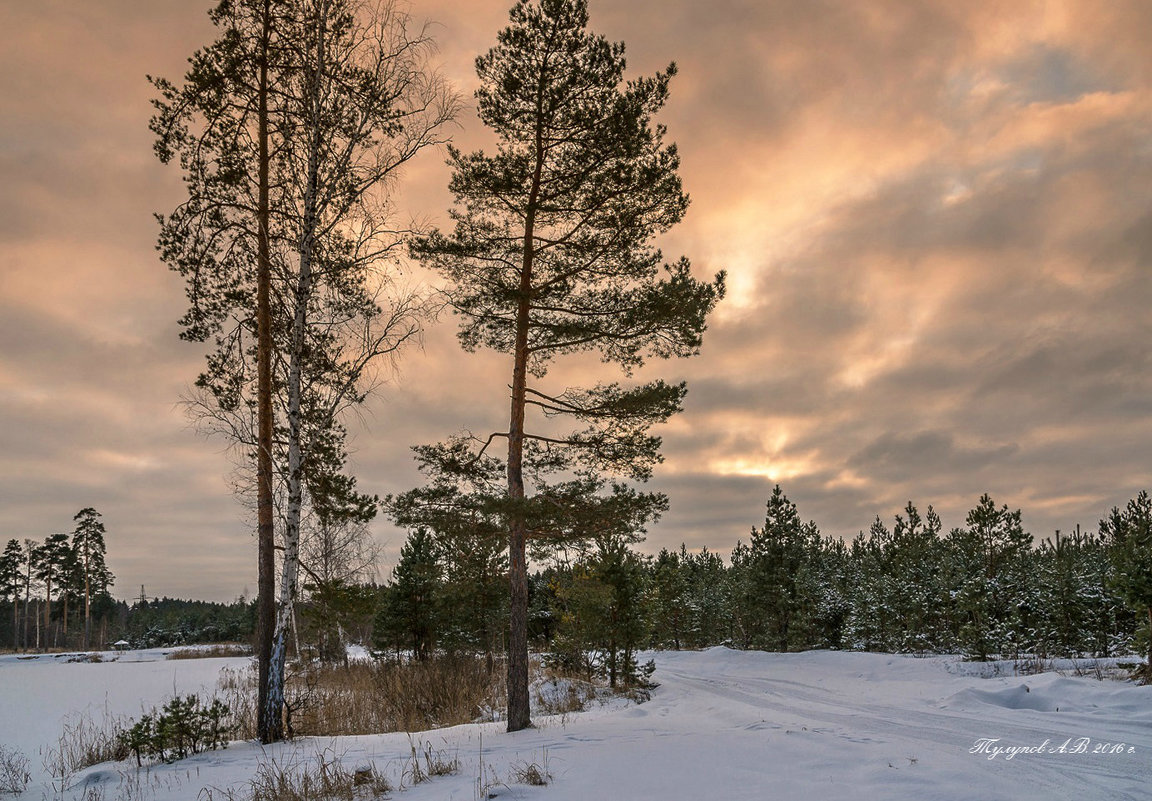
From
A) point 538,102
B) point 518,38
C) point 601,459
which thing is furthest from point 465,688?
point 518,38

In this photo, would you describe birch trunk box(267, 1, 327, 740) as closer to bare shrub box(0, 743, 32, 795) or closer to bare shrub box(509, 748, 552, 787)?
bare shrub box(0, 743, 32, 795)

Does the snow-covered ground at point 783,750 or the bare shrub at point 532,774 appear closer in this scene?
the snow-covered ground at point 783,750


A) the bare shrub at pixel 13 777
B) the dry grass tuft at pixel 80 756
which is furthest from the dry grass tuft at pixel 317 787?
the dry grass tuft at pixel 80 756

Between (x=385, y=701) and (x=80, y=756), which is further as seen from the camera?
(x=385, y=701)

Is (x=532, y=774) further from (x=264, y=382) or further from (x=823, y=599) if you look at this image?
(x=823, y=599)

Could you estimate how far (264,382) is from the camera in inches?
492

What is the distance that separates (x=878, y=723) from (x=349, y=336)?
1166 cm

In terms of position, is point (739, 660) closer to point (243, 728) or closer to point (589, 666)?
point (589, 666)

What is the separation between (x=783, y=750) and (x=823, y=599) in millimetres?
28677

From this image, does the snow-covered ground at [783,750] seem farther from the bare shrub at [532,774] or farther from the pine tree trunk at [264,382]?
the pine tree trunk at [264,382]

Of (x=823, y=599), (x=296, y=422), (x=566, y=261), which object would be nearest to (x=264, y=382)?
(x=296, y=422)

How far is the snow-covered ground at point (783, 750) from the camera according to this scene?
6195 millimetres

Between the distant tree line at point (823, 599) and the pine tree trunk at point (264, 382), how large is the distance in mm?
2835

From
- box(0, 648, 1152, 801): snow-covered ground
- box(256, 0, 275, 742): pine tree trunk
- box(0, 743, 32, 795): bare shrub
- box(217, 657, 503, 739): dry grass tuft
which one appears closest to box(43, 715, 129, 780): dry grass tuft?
box(0, 648, 1152, 801): snow-covered ground
